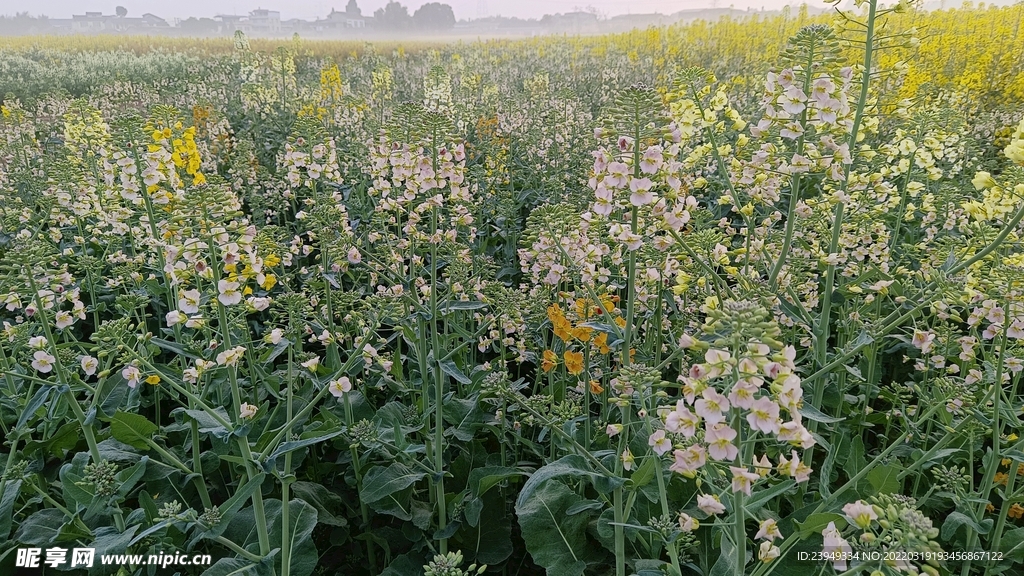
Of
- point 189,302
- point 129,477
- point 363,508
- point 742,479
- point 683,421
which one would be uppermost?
point 189,302

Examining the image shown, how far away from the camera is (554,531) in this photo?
2.65 meters

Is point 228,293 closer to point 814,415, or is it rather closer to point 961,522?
point 814,415

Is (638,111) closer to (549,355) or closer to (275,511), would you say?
(549,355)

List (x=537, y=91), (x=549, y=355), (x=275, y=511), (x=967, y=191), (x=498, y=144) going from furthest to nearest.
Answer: (x=537, y=91) → (x=498, y=144) → (x=967, y=191) → (x=549, y=355) → (x=275, y=511)

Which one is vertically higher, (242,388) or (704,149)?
(704,149)

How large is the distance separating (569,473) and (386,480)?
3.41ft

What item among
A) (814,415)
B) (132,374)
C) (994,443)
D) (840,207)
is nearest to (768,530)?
(814,415)

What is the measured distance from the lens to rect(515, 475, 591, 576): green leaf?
101 inches

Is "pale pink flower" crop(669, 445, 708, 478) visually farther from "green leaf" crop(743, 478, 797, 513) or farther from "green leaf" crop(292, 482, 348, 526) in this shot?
"green leaf" crop(292, 482, 348, 526)

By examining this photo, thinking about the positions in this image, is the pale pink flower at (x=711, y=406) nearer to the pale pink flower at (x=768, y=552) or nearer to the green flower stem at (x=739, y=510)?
the green flower stem at (x=739, y=510)

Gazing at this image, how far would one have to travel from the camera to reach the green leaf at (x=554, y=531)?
2.58 m

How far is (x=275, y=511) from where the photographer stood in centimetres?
258

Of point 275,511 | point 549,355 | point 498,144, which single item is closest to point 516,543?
point 549,355

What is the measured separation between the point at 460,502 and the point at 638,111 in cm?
195
